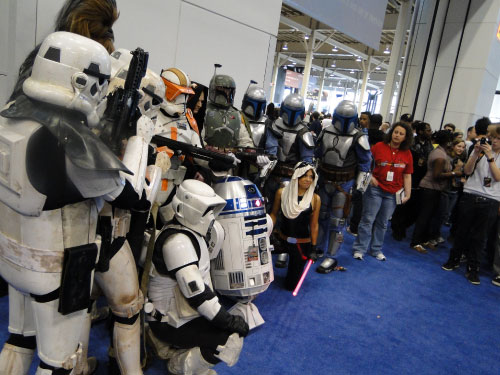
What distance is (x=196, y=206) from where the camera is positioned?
1958mm

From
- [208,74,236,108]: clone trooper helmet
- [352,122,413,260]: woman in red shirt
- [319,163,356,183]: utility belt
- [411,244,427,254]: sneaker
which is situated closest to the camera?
[208,74,236,108]: clone trooper helmet

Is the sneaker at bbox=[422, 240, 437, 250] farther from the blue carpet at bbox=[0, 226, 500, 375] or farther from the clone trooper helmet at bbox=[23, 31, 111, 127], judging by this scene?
the clone trooper helmet at bbox=[23, 31, 111, 127]

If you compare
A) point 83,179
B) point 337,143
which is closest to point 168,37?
point 337,143

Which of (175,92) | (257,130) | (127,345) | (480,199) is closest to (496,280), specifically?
(480,199)

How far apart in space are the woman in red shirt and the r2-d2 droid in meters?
2.23

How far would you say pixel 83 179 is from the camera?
117cm

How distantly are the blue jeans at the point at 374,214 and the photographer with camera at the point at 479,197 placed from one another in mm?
778

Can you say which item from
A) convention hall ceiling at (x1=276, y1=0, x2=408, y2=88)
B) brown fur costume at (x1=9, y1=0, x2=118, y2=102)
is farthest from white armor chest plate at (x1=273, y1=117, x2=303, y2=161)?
convention hall ceiling at (x1=276, y1=0, x2=408, y2=88)

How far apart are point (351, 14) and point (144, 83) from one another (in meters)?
5.62

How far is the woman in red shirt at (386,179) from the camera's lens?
426 centimetres

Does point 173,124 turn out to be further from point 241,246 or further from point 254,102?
point 254,102

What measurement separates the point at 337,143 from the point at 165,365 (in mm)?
2740

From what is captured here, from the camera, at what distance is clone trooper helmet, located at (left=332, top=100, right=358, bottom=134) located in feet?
13.0

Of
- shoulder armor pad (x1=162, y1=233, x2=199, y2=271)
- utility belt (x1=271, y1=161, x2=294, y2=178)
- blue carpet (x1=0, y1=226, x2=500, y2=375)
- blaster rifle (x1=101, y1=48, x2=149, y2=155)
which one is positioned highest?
blaster rifle (x1=101, y1=48, x2=149, y2=155)
